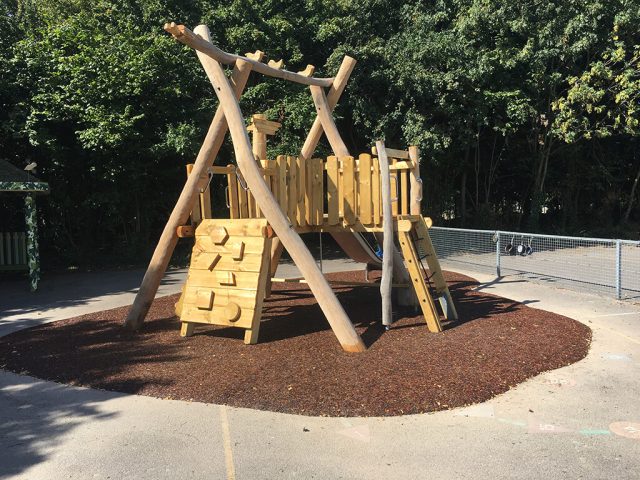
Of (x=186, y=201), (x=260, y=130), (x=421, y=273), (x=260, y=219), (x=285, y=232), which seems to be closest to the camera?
(x=285, y=232)

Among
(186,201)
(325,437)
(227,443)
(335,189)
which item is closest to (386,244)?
(335,189)

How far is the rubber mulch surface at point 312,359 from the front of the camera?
172 inches

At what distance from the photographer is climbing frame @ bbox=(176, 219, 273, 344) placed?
5906 mm

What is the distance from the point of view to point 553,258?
10445mm

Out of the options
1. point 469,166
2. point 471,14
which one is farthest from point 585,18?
point 469,166

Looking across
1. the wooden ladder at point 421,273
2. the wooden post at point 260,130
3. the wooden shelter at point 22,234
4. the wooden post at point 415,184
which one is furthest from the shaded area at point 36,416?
the wooden shelter at point 22,234

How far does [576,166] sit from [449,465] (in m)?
21.6

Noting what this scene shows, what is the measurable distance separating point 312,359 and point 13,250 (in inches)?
400

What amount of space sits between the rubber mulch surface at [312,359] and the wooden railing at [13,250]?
579 centimetres

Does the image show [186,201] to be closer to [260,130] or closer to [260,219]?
[260,219]

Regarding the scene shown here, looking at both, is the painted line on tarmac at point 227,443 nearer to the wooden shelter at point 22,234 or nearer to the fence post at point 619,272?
the fence post at point 619,272

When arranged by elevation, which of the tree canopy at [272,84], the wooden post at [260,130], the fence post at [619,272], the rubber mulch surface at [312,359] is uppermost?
the tree canopy at [272,84]

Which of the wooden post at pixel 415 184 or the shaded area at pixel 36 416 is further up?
the wooden post at pixel 415 184

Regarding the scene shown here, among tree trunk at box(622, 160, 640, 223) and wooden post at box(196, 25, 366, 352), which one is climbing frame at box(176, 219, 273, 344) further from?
tree trunk at box(622, 160, 640, 223)
